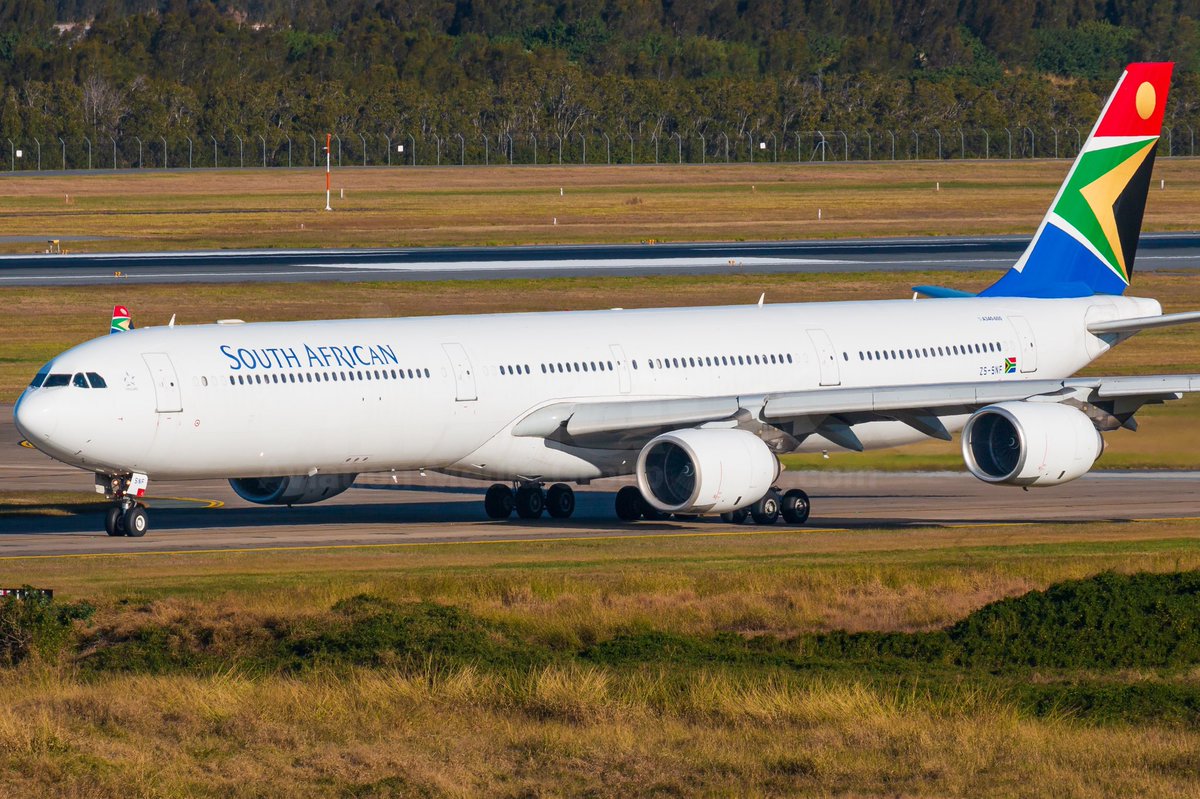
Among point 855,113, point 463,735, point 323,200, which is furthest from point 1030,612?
point 855,113

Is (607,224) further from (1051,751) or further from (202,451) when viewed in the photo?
(1051,751)

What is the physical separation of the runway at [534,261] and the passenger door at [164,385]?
2029 inches

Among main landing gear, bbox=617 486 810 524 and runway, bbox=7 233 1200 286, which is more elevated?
runway, bbox=7 233 1200 286

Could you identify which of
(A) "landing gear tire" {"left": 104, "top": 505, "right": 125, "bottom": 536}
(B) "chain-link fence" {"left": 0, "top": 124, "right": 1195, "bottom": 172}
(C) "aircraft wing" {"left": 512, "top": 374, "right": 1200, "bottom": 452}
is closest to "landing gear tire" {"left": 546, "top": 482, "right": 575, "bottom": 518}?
(C) "aircraft wing" {"left": 512, "top": 374, "right": 1200, "bottom": 452}

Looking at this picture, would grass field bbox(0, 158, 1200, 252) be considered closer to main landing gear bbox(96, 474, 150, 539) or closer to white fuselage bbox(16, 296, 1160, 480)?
white fuselage bbox(16, 296, 1160, 480)

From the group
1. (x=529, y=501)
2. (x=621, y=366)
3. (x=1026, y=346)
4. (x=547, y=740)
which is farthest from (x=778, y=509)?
(x=547, y=740)

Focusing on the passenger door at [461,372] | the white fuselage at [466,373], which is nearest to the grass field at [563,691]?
the white fuselage at [466,373]

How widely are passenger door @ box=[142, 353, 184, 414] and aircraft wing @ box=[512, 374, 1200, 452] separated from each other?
700 cm

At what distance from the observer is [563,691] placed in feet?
73.7

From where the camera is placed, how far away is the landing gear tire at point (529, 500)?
41.5 metres

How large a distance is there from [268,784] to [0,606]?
9040 mm

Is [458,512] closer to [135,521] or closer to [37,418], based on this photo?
[135,521]

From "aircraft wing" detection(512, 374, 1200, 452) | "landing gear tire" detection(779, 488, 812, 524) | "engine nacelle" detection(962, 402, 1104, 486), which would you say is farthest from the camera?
"landing gear tire" detection(779, 488, 812, 524)

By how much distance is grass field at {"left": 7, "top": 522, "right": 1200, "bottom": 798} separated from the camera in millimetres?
19203
